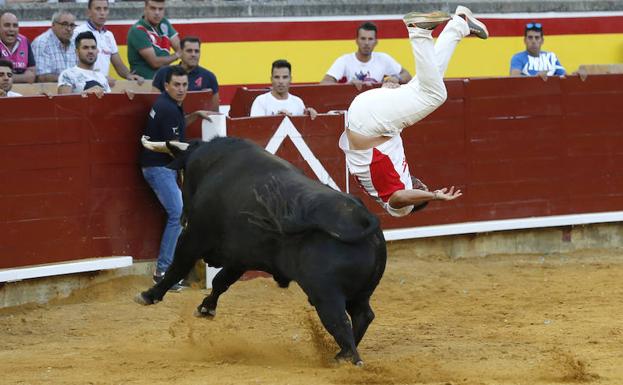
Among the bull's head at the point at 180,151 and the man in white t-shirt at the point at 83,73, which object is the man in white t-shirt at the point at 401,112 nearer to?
the bull's head at the point at 180,151

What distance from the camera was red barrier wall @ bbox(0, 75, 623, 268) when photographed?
8.87 m

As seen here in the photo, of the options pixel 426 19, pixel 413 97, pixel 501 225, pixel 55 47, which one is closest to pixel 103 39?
pixel 55 47

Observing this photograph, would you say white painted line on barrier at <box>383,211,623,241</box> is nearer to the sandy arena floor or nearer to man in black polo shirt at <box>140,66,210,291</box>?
the sandy arena floor

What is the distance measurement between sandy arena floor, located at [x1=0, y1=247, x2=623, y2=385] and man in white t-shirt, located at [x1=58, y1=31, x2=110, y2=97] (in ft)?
4.86

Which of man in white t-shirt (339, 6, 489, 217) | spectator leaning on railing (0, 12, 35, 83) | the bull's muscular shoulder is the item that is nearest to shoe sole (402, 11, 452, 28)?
man in white t-shirt (339, 6, 489, 217)

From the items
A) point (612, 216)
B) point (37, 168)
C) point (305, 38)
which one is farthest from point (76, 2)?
point (612, 216)

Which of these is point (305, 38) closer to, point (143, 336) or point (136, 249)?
point (136, 249)

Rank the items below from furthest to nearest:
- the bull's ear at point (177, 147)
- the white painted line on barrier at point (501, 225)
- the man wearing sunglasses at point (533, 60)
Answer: the man wearing sunglasses at point (533, 60) < the white painted line on barrier at point (501, 225) < the bull's ear at point (177, 147)

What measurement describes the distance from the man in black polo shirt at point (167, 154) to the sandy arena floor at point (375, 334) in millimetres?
429

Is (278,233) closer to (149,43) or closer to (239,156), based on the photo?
(239,156)

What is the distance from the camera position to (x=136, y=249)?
9.42 m

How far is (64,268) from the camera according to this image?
8.96 metres

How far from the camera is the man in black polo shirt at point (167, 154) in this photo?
352 inches

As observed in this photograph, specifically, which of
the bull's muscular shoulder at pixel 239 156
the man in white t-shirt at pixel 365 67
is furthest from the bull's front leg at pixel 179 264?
the man in white t-shirt at pixel 365 67
